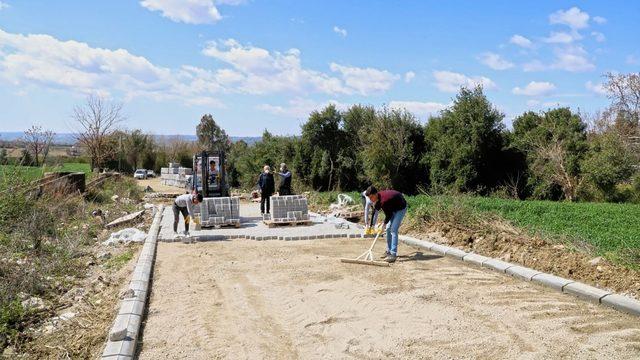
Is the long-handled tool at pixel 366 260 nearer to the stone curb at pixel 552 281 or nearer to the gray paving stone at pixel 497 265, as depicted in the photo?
the stone curb at pixel 552 281

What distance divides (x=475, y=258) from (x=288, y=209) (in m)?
5.59

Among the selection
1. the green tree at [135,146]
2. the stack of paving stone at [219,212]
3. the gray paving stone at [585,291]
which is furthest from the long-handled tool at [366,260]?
the green tree at [135,146]

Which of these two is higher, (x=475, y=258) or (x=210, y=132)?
(x=210, y=132)

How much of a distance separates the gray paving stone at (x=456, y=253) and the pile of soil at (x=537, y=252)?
0.35 m

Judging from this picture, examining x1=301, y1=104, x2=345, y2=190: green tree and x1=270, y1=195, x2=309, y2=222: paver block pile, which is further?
x1=301, y1=104, x2=345, y2=190: green tree

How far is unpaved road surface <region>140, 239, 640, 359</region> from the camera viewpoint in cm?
486

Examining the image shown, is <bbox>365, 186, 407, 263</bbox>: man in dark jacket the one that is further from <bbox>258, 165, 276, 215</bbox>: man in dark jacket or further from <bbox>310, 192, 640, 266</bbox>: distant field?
<bbox>258, 165, 276, 215</bbox>: man in dark jacket

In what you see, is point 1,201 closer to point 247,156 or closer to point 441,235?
point 441,235

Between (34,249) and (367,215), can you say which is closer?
(34,249)

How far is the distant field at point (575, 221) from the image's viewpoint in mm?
8844

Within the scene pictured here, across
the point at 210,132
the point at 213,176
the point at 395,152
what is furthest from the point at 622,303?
the point at 210,132

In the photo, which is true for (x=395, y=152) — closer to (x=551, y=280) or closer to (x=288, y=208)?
(x=288, y=208)

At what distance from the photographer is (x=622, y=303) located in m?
5.91

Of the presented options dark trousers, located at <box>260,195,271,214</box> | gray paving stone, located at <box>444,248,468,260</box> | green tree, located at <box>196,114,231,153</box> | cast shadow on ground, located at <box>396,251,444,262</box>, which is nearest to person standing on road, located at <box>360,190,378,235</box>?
cast shadow on ground, located at <box>396,251,444,262</box>
